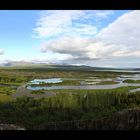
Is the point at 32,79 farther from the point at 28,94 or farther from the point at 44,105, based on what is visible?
the point at 44,105

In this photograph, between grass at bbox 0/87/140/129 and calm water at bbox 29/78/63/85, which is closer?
calm water at bbox 29/78/63/85

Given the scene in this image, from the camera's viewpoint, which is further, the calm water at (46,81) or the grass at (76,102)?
the grass at (76,102)

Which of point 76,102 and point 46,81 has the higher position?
point 46,81

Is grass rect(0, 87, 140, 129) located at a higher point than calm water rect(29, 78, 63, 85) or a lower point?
lower

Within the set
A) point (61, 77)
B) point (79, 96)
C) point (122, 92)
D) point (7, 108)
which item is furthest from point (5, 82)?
point (122, 92)

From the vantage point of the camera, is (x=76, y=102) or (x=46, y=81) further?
(x=76, y=102)

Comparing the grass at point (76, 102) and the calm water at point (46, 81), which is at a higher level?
the calm water at point (46, 81)
